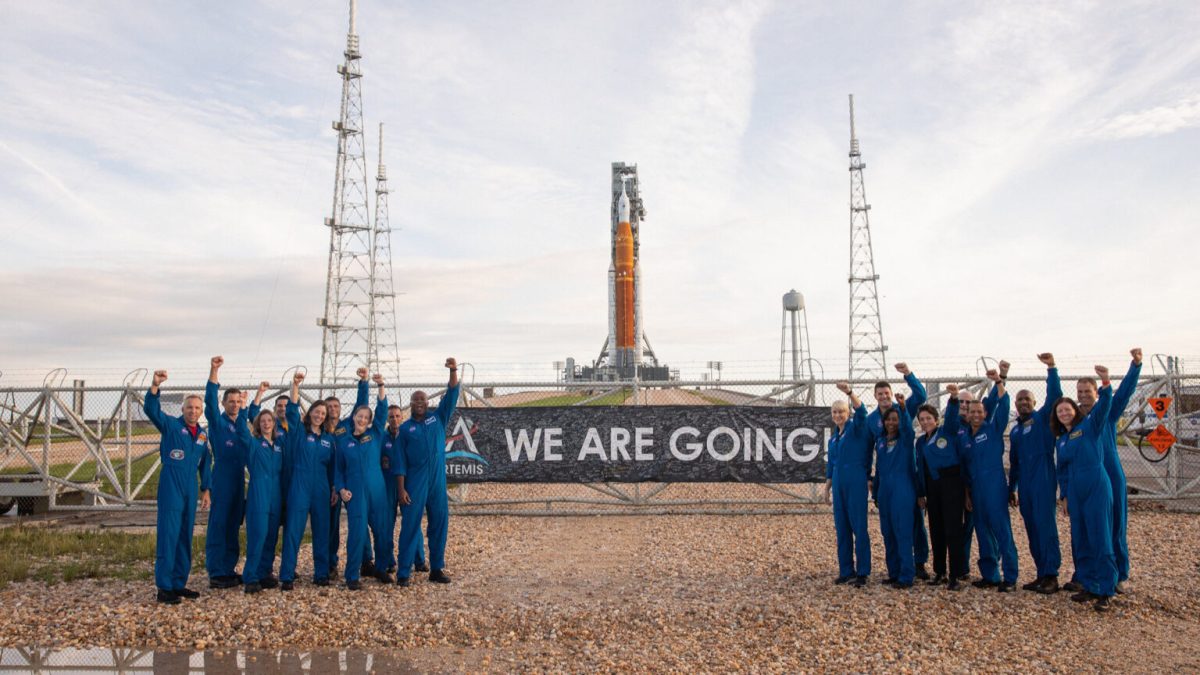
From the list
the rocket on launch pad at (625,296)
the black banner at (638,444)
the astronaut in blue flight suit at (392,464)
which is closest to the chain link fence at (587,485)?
the black banner at (638,444)

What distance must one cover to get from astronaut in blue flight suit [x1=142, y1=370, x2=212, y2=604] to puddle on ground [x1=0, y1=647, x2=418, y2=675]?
1.13 metres

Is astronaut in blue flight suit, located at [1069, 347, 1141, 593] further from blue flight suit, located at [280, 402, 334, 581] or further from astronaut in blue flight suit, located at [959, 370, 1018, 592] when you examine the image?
blue flight suit, located at [280, 402, 334, 581]

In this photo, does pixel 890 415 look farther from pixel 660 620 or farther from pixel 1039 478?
pixel 660 620

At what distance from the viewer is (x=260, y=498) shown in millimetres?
7434

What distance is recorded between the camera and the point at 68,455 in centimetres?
2258

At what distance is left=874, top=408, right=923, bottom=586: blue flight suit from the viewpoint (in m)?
7.29

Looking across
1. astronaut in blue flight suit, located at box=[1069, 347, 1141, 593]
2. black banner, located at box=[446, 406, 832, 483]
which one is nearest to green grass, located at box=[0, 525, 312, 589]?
black banner, located at box=[446, 406, 832, 483]

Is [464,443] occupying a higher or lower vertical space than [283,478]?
higher

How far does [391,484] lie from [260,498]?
3.96 feet

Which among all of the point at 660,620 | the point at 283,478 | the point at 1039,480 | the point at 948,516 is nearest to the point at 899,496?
the point at 948,516

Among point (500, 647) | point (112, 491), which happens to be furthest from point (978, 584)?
point (112, 491)

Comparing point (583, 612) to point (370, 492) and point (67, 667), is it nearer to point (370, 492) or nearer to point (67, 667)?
point (370, 492)

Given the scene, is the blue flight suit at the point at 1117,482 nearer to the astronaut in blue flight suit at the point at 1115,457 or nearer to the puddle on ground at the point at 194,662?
the astronaut in blue flight suit at the point at 1115,457

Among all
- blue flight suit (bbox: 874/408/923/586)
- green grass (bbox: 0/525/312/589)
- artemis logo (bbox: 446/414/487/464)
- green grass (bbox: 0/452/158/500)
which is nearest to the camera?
blue flight suit (bbox: 874/408/923/586)
